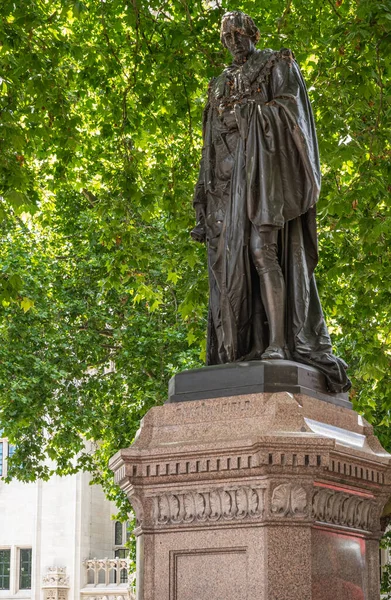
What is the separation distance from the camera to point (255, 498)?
598cm

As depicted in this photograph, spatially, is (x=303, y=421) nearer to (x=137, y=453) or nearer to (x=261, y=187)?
(x=137, y=453)

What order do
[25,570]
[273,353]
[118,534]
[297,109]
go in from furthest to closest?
[118,534] < [25,570] < [297,109] < [273,353]

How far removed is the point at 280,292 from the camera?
21.9ft

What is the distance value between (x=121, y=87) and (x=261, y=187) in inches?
389

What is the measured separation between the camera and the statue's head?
23.3 ft

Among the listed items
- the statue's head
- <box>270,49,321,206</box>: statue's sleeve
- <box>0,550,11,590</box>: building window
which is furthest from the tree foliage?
<box>0,550,11,590</box>: building window

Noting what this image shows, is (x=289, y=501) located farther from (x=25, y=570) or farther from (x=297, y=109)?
(x=25, y=570)

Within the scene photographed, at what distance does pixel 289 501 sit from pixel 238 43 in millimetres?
2899

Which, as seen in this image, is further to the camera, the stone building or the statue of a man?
the stone building

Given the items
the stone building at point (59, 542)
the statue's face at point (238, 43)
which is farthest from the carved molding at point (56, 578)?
the statue's face at point (238, 43)

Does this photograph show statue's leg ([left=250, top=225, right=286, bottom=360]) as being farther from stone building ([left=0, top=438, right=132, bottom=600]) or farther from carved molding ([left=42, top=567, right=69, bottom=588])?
carved molding ([left=42, top=567, right=69, bottom=588])

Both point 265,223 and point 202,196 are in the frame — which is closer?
point 265,223

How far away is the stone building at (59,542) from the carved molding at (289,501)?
2566 centimetres

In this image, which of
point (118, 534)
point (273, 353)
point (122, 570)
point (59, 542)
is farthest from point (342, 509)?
point (118, 534)
